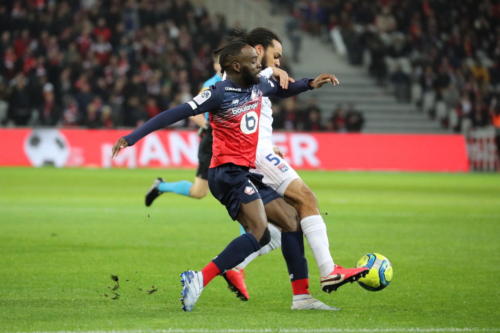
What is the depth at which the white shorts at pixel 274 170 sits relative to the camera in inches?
297

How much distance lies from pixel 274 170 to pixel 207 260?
9.75 feet

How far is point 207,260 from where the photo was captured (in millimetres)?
10312

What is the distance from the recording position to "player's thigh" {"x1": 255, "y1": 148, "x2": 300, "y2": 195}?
754 cm

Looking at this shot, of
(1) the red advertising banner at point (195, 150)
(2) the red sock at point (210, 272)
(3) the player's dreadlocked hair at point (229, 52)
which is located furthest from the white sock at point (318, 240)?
(1) the red advertising banner at point (195, 150)

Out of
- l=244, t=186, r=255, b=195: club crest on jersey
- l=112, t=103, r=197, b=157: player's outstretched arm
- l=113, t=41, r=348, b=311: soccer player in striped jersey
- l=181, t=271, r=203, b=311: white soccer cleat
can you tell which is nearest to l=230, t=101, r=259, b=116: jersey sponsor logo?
l=113, t=41, r=348, b=311: soccer player in striped jersey

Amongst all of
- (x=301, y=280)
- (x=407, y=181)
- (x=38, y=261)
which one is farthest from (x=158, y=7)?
(x=301, y=280)

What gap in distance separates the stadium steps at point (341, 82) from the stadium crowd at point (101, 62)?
3.28 m

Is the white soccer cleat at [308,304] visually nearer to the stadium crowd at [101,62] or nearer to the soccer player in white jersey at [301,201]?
the soccer player in white jersey at [301,201]

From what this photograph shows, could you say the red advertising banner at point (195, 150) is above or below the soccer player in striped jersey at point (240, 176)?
below

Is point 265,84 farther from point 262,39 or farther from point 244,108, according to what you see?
point 262,39

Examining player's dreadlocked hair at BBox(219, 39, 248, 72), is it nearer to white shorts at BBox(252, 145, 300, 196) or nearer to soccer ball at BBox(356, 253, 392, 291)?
white shorts at BBox(252, 145, 300, 196)

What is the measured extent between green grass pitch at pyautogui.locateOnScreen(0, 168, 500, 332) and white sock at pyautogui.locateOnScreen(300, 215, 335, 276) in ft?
1.27

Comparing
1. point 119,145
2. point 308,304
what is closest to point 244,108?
point 119,145

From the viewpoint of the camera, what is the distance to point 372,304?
297 inches
